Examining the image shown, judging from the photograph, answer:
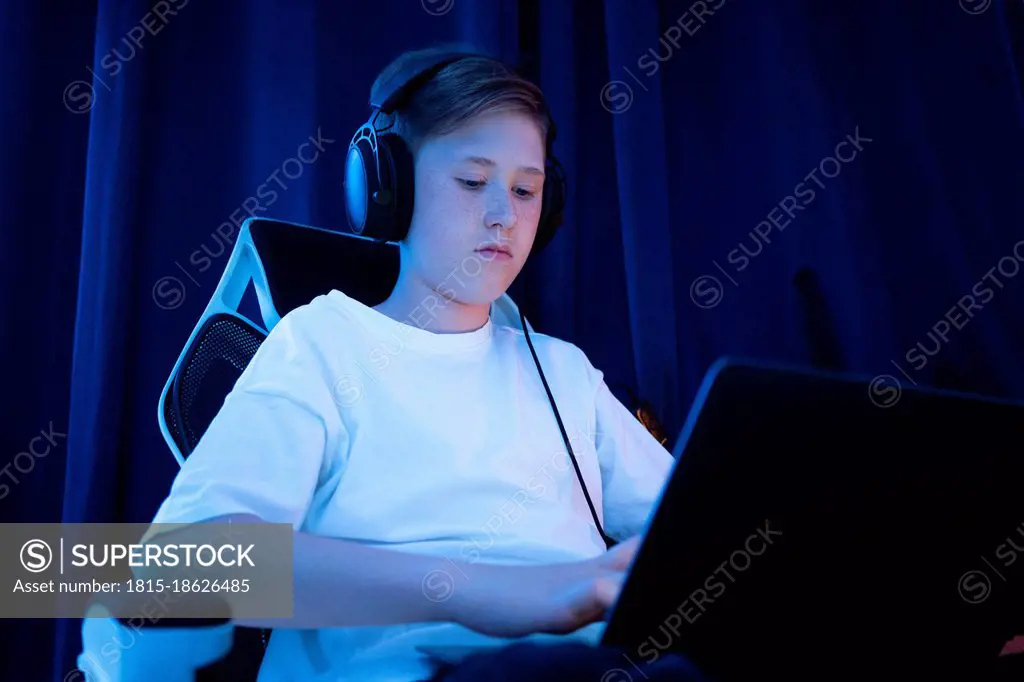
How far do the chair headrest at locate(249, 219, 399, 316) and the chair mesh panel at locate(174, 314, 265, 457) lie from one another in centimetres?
6

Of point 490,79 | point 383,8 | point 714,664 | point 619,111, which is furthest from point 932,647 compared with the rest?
point 383,8

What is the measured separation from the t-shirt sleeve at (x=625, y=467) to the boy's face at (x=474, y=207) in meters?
0.26

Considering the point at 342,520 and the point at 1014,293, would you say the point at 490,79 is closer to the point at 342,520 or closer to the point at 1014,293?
the point at 342,520

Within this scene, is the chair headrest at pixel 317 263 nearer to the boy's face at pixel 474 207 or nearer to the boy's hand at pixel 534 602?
the boy's face at pixel 474 207

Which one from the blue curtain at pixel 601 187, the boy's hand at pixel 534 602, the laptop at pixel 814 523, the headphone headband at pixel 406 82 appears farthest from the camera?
the blue curtain at pixel 601 187

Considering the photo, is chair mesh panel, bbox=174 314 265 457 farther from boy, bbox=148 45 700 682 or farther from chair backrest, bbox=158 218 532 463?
boy, bbox=148 45 700 682

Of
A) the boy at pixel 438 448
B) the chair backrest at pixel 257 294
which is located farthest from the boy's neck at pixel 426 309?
the chair backrest at pixel 257 294

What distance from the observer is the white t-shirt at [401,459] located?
29.9 inches

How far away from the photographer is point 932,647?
0.64 m

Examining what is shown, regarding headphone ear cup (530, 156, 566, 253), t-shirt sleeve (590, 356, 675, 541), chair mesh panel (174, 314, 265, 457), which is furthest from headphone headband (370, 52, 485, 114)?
t-shirt sleeve (590, 356, 675, 541)

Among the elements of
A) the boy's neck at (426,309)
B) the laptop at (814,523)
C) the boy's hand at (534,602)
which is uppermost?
the boy's neck at (426,309)

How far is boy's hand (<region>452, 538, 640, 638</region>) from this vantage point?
2.30 feet

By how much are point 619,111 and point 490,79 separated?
21.8 inches

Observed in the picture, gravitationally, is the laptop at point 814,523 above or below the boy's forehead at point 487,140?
below
